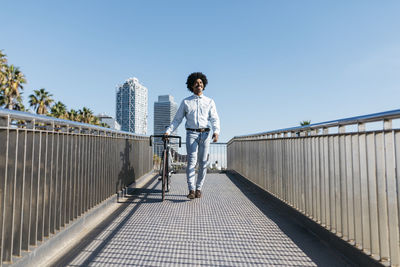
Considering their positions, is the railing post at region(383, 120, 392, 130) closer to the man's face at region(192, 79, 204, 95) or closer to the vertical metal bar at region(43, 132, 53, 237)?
the vertical metal bar at region(43, 132, 53, 237)

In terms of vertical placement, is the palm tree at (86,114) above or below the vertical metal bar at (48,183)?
above

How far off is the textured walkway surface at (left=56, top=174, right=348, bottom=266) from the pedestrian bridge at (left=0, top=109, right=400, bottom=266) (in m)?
0.01

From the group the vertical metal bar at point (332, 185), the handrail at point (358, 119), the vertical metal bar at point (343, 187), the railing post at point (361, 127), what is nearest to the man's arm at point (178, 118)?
the handrail at point (358, 119)

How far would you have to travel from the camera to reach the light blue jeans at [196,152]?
5.09 metres

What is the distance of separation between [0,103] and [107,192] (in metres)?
29.8

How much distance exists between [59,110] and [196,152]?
41.1 meters

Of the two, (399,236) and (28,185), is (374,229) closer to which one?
(399,236)

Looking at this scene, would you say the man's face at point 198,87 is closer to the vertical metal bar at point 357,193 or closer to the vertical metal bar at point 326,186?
the vertical metal bar at point 326,186

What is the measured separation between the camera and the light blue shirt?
5.17 m

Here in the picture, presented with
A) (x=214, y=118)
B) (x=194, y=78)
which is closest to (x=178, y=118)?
(x=214, y=118)

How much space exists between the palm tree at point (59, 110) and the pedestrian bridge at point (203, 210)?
39180 mm

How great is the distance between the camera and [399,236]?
6.15 ft

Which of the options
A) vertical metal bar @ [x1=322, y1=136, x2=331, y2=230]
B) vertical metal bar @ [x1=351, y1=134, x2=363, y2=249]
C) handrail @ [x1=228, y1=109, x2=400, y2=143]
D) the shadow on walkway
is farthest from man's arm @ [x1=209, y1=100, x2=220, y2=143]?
vertical metal bar @ [x1=351, y1=134, x2=363, y2=249]

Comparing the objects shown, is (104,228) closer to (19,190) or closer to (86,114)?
(19,190)
